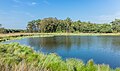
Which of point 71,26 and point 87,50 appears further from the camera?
point 71,26

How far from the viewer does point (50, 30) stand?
90500 mm

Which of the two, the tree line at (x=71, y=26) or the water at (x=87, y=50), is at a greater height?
the tree line at (x=71, y=26)

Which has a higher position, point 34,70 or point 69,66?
point 34,70

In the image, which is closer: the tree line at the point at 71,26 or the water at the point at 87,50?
the water at the point at 87,50

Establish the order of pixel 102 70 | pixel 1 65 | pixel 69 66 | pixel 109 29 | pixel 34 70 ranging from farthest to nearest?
pixel 109 29 < pixel 69 66 < pixel 102 70 < pixel 1 65 < pixel 34 70

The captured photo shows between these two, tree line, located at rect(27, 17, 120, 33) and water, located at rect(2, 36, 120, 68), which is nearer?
water, located at rect(2, 36, 120, 68)

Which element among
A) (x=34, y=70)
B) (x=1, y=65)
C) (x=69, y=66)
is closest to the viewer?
(x=34, y=70)

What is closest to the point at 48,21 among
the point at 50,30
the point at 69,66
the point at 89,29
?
the point at 50,30

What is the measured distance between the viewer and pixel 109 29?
3312 inches

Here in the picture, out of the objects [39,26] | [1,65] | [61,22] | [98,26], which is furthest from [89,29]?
[1,65]

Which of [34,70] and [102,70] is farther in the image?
[102,70]

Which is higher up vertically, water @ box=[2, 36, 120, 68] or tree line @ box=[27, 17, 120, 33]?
tree line @ box=[27, 17, 120, 33]

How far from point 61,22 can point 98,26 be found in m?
15.0

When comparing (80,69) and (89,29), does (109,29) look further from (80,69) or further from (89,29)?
(80,69)
